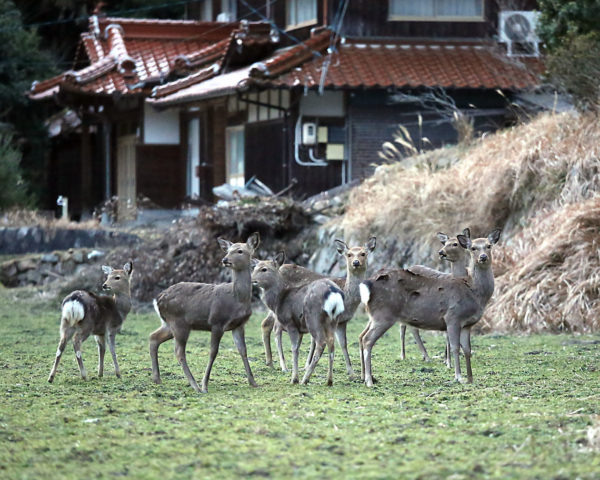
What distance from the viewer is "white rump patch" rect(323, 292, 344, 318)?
10203mm

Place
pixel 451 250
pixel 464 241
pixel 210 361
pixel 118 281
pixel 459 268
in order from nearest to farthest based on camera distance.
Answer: pixel 210 361 < pixel 464 241 < pixel 118 281 < pixel 451 250 < pixel 459 268

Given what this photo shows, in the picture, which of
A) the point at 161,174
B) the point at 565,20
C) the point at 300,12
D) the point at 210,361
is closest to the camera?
the point at 210,361

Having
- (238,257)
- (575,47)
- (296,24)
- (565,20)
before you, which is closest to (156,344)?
(238,257)

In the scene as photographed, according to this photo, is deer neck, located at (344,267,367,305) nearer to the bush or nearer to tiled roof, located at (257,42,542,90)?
the bush

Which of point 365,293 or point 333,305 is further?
point 365,293

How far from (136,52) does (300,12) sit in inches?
243

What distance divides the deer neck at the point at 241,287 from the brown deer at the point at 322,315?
0.60 meters

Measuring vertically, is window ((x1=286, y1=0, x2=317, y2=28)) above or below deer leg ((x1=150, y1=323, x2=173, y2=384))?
above

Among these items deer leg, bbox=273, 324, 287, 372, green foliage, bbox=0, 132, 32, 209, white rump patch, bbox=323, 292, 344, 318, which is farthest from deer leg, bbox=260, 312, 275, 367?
green foliage, bbox=0, 132, 32, 209

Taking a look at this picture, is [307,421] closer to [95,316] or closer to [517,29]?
[95,316]

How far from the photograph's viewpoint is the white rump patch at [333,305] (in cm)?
1020

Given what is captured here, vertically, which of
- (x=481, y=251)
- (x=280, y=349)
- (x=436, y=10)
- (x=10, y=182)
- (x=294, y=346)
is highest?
(x=436, y=10)

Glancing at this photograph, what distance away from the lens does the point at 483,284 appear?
10664 mm

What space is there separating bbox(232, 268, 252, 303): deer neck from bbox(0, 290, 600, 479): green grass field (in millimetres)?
819
